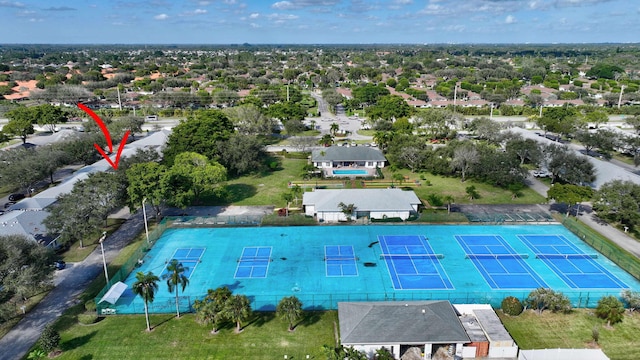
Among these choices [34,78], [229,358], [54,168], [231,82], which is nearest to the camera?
[229,358]

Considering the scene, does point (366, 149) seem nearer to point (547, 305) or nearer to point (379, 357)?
point (547, 305)

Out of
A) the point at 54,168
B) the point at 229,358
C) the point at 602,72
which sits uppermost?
the point at 602,72

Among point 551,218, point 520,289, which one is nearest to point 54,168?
point 520,289

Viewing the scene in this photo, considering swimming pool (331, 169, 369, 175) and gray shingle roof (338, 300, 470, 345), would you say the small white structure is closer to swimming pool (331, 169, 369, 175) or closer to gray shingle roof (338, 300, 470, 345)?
swimming pool (331, 169, 369, 175)

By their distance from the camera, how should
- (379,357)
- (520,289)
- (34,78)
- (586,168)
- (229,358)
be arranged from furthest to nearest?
1. (34,78)
2. (586,168)
3. (520,289)
4. (229,358)
5. (379,357)

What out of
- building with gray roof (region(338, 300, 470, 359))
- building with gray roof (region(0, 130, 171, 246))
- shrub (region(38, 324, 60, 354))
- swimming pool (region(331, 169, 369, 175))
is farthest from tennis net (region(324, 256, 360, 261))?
building with gray roof (region(0, 130, 171, 246))

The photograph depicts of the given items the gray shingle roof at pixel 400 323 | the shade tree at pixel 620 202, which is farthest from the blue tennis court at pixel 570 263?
the gray shingle roof at pixel 400 323

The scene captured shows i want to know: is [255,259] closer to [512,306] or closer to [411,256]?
[411,256]

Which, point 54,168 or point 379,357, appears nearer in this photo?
point 379,357
